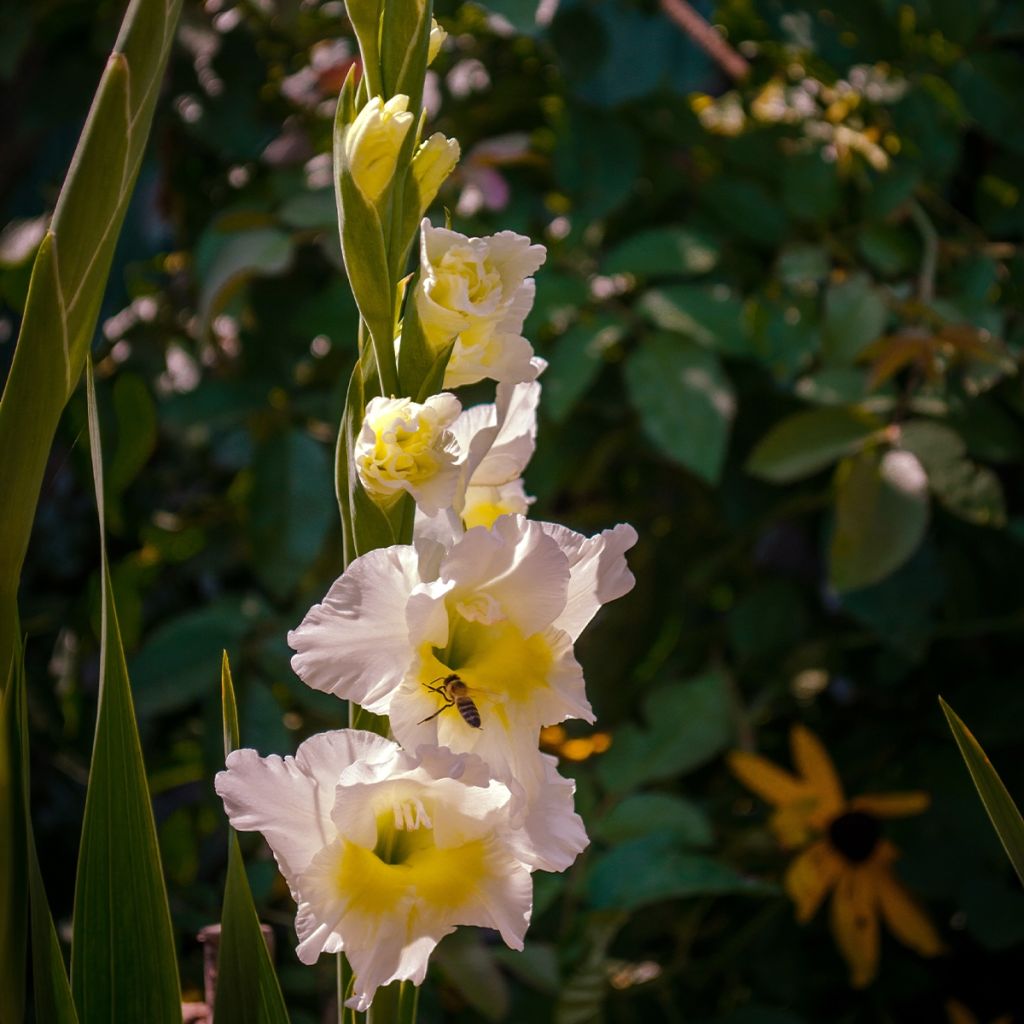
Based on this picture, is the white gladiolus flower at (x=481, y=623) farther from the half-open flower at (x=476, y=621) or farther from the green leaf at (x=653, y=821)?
the green leaf at (x=653, y=821)

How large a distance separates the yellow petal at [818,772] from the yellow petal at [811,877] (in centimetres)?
3

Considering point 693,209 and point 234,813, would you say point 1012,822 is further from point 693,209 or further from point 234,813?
point 693,209

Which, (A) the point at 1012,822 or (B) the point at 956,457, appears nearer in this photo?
(A) the point at 1012,822

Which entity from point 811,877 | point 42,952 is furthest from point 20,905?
point 811,877

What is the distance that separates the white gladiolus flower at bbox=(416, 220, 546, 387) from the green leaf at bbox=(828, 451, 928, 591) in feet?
1.64

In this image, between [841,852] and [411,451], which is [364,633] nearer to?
[411,451]

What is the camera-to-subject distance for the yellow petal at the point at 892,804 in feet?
3.18

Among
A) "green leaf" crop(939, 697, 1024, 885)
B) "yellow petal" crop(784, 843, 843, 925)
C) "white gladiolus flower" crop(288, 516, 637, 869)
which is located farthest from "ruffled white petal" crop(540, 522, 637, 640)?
"yellow petal" crop(784, 843, 843, 925)

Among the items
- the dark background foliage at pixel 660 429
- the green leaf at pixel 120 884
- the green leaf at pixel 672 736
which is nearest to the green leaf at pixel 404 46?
the green leaf at pixel 120 884

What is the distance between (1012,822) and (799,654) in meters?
0.63

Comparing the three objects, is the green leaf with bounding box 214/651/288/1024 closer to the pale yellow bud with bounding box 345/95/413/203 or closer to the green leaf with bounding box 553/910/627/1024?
the pale yellow bud with bounding box 345/95/413/203

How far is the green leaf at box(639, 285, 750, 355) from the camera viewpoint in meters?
0.87

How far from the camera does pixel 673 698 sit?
93cm

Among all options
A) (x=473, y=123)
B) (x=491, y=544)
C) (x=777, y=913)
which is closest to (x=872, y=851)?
(x=777, y=913)
